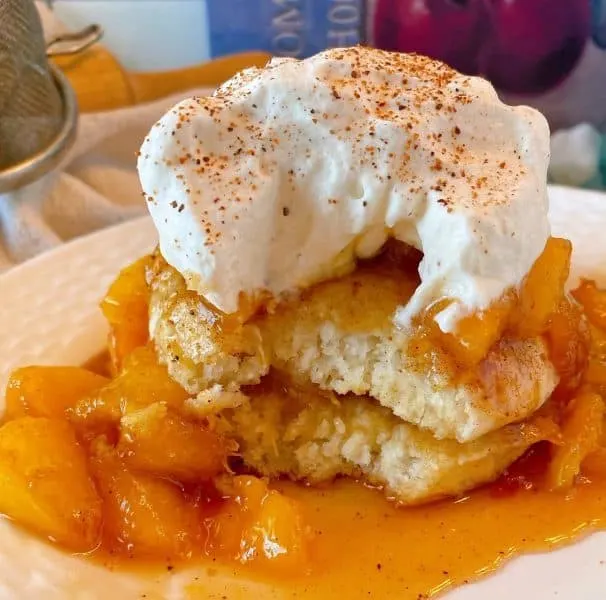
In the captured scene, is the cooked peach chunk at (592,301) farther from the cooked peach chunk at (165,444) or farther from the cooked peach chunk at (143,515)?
the cooked peach chunk at (143,515)

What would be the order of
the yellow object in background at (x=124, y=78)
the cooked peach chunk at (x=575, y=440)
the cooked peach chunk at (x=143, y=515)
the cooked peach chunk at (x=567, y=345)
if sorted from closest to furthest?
the cooked peach chunk at (x=143, y=515) → the cooked peach chunk at (x=575, y=440) → the cooked peach chunk at (x=567, y=345) → the yellow object in background at (x=124, y=78)

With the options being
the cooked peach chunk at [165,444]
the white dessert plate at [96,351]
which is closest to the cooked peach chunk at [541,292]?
the white dessert plate at [96,351]

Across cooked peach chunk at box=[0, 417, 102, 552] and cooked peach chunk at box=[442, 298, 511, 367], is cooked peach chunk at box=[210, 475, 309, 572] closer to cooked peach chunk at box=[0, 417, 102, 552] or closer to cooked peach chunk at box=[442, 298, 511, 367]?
cooked peach chunk at box=[0, 417, 102, 552]

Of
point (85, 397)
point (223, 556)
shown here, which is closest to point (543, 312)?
point (223, 556)

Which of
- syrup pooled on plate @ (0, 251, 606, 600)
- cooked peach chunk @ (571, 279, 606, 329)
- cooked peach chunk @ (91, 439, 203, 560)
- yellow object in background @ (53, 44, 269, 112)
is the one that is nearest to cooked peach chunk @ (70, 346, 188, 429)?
syrup pooled on plate @ (0, 251, 606, 600)

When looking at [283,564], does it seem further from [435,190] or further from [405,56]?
[405,56]
